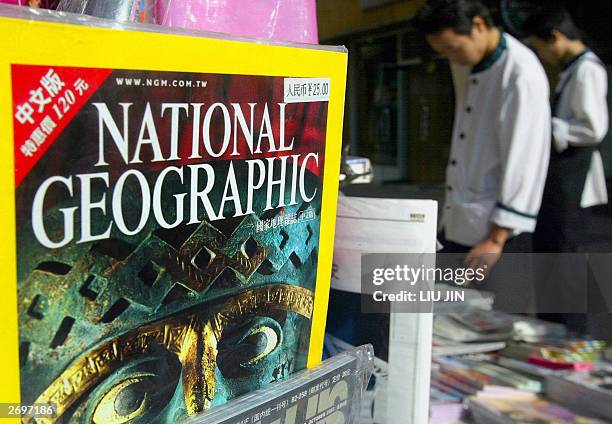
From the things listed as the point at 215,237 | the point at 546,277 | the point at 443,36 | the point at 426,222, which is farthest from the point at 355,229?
the point at 443,36

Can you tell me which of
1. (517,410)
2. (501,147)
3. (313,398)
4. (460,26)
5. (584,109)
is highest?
(460,26)

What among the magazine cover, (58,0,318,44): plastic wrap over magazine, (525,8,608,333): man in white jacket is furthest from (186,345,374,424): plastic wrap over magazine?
(525,8,608,333): man in white jacket

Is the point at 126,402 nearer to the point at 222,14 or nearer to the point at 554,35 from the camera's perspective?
the point at 222,14

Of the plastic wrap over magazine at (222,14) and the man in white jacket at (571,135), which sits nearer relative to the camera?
the plastic wrap over magazine at (222,14)

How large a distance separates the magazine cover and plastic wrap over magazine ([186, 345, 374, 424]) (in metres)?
0.02

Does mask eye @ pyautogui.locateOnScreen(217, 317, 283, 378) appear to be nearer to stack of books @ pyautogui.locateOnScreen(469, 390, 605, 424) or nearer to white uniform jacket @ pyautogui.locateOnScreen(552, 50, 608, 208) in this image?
stack of books @ pyautogui.locateOnScreen(469, 390, 605, 424)

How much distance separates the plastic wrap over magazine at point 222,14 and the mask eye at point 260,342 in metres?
0.22

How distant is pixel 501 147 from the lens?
168cm

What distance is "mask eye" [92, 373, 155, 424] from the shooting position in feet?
1.19

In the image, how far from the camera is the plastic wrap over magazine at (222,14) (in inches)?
15.8

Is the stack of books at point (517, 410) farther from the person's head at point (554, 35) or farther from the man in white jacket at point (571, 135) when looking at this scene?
the person's head at point (554, 35)

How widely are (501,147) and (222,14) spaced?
1.39 meters

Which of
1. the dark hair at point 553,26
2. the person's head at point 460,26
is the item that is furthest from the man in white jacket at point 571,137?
the person's head at point 460,26

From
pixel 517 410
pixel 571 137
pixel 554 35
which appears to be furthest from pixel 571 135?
pixel 517 410
